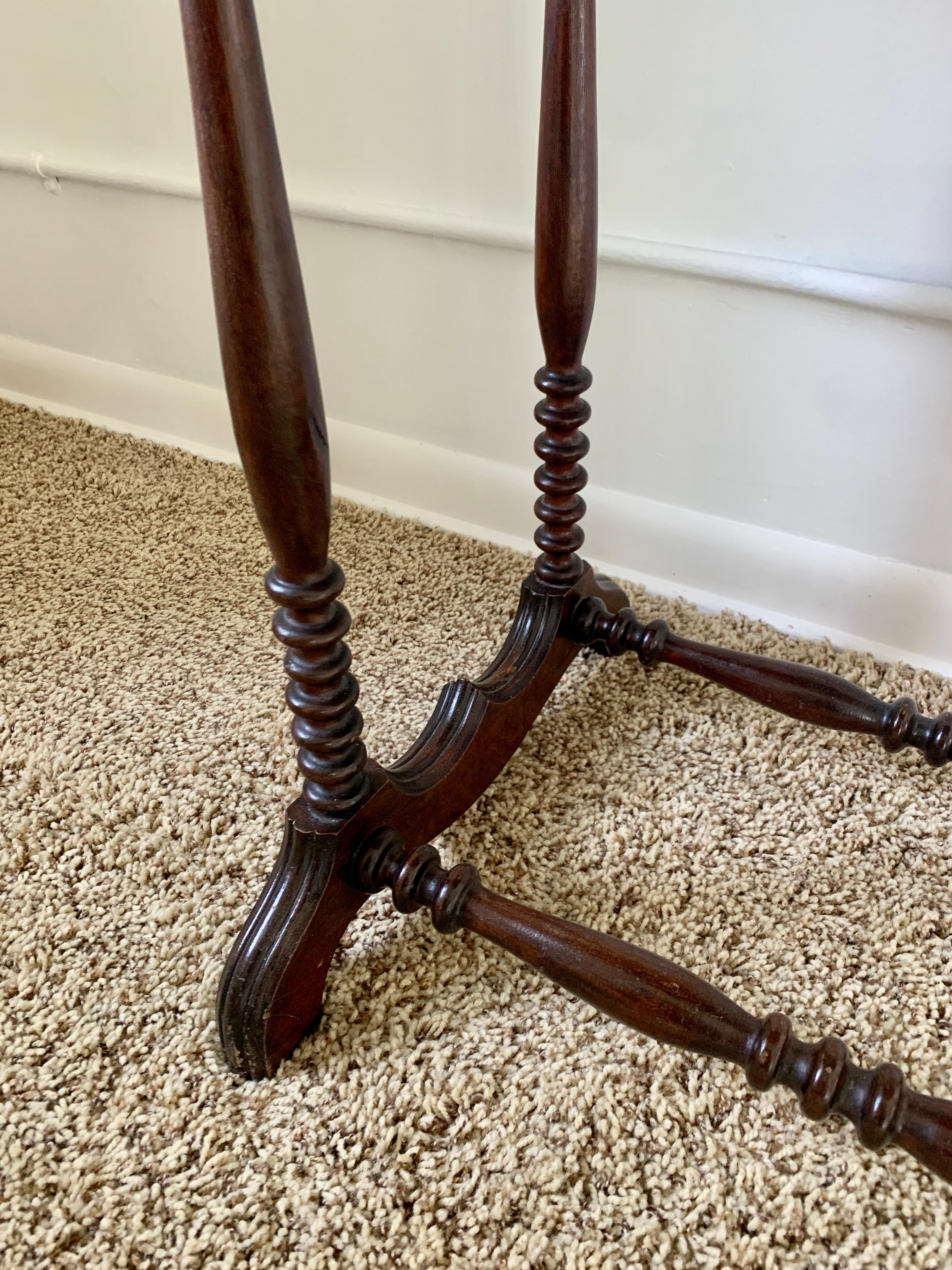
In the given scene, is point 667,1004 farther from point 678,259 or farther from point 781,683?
point 678,259

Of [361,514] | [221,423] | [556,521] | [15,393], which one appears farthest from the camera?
[15,393]

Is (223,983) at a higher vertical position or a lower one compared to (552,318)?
lower

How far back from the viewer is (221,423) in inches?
51.8

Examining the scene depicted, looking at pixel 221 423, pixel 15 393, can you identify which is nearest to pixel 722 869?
pixel 221 423

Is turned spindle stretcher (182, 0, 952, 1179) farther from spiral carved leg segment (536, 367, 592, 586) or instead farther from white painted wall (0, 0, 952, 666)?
white painted wall (0, 0, 952, 666)

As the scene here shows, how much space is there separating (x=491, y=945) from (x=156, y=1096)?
0.75ft

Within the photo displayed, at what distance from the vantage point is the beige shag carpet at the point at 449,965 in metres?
0.52

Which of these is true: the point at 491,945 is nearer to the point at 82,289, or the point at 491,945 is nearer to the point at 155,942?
the point at 155,942

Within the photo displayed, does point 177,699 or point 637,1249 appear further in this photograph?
point 177,699

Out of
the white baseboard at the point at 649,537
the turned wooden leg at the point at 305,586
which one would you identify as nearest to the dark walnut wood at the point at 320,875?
the turned wooden leg at the point at 305,586

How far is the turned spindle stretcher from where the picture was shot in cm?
44

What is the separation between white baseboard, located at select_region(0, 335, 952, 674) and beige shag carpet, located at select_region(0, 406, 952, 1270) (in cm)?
4

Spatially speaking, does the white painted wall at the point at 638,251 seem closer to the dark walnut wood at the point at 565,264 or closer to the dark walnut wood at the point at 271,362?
the dark walnut wood at the point at 565,264

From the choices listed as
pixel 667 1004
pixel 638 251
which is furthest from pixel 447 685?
pixel 638 251
